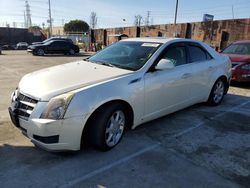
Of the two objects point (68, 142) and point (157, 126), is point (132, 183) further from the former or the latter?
point (157, 126)

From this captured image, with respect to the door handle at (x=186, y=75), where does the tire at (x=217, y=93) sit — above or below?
below

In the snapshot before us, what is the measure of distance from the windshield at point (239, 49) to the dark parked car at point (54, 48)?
17635mm

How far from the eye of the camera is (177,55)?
4742 mm

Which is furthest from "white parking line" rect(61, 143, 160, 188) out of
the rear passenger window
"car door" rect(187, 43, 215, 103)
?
the rear passenger window

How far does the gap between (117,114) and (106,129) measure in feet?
0.93

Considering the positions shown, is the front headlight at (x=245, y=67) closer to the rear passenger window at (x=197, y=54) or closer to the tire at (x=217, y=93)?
the tire at (x=217, y=93)

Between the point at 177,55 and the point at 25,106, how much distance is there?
2772mm

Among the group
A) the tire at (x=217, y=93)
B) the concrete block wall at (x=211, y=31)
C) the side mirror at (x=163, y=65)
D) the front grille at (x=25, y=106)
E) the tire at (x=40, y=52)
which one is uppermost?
the concrete block wall at (x=211, y=31)

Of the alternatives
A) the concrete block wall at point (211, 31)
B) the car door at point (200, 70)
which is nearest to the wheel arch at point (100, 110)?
the car door at point (200, 70)

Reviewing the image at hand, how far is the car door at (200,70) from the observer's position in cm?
504

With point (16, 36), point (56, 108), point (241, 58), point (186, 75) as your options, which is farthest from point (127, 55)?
point (16, 36)

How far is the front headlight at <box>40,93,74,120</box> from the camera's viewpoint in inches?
120

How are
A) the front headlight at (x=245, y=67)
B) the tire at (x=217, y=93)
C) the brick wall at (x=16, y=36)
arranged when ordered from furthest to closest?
1. the brick wall at (x=16, y=36)
2. the front headlight at (x=245, y=67)
3. the tire at (x=217, y=93)

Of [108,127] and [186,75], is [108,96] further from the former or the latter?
[186,75]
